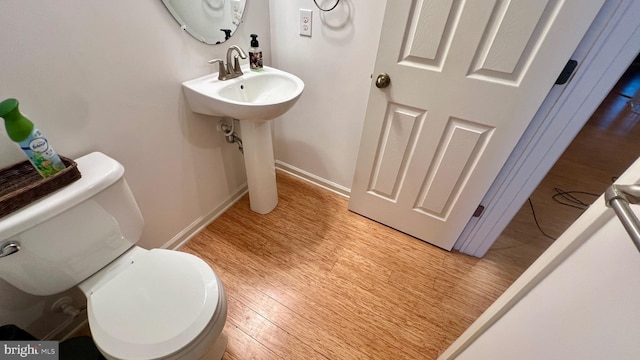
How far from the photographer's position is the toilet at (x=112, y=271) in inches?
26.6

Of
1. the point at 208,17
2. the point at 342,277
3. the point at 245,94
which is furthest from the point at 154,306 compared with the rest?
the point at 208,17

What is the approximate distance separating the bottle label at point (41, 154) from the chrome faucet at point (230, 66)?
0.70 meters

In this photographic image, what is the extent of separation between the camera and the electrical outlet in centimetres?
133

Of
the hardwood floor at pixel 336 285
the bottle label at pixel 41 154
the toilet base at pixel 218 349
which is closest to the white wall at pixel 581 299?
the hardwood floor at pixel 336 285

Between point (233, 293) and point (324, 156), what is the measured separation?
101 centimetres

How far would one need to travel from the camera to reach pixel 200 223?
1.52m

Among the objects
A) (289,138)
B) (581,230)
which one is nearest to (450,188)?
(581,230)

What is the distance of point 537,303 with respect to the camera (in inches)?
20.1

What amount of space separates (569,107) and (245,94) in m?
1.39

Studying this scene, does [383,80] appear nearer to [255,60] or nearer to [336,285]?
[255,60]

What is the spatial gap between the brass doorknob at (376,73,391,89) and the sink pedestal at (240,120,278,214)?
604 millimetres

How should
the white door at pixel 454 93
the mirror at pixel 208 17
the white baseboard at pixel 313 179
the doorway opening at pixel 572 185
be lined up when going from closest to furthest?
the white door at pixel 454 93, the mirror at pixel 208 17, the doorway opening at pixel 572 185, the white baseboard at pixel 313 179

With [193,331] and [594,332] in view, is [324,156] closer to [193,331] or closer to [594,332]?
[193,331]

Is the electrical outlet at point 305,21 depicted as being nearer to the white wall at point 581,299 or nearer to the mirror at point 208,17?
the mirror at point 208,17
